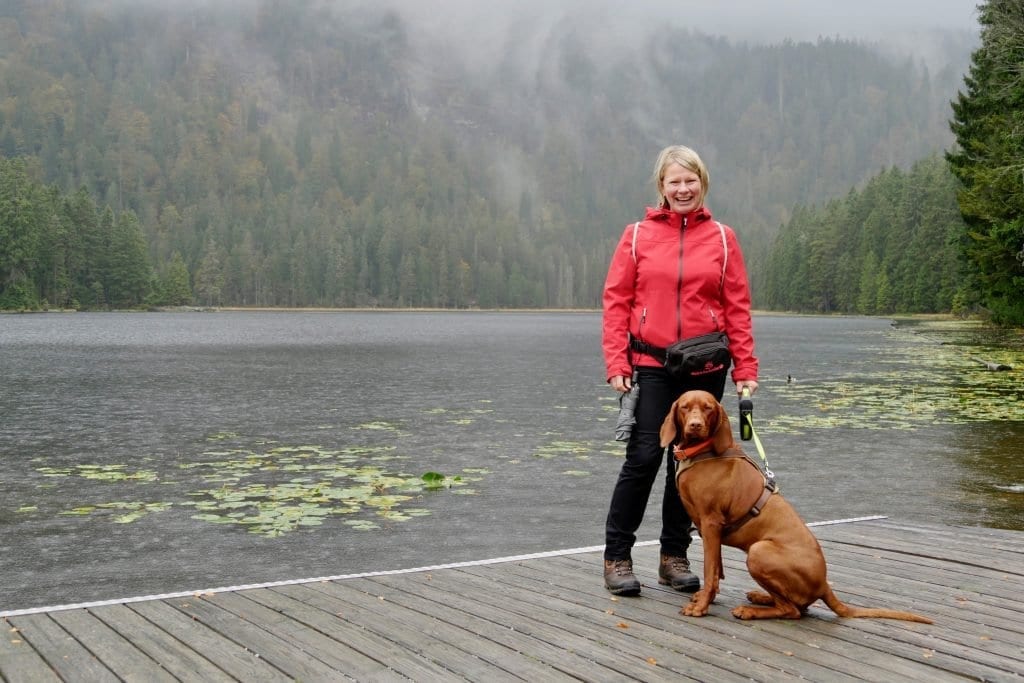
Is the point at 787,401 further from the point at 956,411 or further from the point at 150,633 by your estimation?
the point at 150,633

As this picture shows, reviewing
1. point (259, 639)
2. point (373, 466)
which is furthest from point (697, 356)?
point (373, 466)

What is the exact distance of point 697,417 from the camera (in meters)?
5.59

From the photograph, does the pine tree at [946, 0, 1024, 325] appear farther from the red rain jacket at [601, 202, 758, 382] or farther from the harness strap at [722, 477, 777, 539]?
the harness strap at [722, 477, 777, 539]

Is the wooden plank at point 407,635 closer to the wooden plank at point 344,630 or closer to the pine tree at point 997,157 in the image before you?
the wooden plank at point 344,630

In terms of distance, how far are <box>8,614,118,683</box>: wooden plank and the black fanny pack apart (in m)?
3.53

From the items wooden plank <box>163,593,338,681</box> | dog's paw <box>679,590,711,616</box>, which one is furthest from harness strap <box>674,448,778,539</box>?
wooden plank <box>163,593,338,681</box>

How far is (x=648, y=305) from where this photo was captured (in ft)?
20.4

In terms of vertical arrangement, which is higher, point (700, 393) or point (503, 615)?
point (700, 393)

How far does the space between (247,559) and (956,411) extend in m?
18.2

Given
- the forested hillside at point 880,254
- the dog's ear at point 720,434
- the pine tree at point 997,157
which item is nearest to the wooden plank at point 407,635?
the dog's ear at point 720,434

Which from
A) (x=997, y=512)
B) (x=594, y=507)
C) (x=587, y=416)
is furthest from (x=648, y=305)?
(x=587, y=416)

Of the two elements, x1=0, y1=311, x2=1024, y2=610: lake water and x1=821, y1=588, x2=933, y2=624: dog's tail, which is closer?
x1=821, y1=588, x2=933, y2=624: dog's tail

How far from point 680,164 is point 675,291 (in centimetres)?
81

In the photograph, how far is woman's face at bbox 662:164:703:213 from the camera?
615cm
